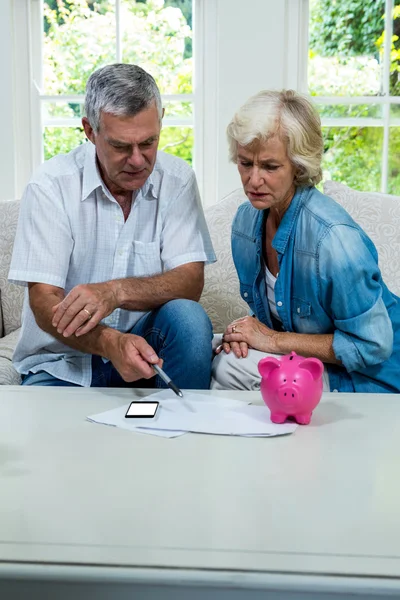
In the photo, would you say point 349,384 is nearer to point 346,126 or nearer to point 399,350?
point 399,350

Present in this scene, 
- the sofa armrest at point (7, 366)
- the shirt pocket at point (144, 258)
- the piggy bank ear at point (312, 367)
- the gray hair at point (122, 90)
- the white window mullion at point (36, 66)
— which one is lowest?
the sofa armrest at point (7, 366)

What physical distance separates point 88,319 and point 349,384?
604mm

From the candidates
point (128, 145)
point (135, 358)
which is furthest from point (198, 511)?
point (128, 145)

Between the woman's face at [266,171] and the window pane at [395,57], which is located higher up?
the window pane at [395,57]

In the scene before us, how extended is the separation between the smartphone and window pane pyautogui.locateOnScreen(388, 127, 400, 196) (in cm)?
216

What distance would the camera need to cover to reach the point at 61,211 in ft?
6.25

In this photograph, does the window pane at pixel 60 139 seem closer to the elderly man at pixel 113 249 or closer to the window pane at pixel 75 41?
the window pane at pixel 75 41

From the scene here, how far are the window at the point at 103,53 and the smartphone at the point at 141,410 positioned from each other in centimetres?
205

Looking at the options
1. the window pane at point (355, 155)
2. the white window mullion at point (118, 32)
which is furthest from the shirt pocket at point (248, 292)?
the white window mullion at point (118, 32)

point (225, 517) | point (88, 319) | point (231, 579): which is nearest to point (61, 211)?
point (88, 319)

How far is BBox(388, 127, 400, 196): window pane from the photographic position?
3.21m

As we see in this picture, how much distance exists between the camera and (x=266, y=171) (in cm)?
170

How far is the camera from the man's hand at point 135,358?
1.47 m

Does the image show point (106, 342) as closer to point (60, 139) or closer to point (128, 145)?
point (128, 145)
